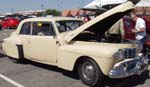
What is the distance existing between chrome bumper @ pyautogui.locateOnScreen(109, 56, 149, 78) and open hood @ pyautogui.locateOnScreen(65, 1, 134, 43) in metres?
1.14

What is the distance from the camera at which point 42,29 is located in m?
8.57

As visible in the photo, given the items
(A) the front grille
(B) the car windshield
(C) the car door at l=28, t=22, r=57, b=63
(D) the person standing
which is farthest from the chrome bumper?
(B) the car windshield

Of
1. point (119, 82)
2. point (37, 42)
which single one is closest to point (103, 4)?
point (37, 42)

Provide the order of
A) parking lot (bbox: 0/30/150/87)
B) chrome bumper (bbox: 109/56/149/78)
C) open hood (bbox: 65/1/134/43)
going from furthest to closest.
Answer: parking lot (bbox: 0/30/150/87), open hood (bbox: 65/1/134/43), chrome bumper (bbox: 109/56/149/78)

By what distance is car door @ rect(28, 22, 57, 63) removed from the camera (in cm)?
796

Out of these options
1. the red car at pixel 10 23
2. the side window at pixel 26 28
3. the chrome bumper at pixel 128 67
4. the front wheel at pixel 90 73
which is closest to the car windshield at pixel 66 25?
the side window at pixel 26 28

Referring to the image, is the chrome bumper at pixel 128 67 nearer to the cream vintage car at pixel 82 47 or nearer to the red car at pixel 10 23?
the cream vintage car at pixel 82 47

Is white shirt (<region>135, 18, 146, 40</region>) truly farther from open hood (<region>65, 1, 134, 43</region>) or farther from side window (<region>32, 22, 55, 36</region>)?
side window (<region>32, 22, 55, 36</region>)

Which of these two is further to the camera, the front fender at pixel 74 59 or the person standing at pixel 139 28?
the person standing at pixel 139 28

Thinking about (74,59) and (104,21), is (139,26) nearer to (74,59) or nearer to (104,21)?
(104,21)

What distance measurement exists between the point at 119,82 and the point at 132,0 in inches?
75.8

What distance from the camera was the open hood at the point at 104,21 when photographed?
6.93 m

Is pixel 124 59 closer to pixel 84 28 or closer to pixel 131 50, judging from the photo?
pixel 131 50

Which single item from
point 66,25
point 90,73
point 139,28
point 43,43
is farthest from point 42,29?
point 139,28
